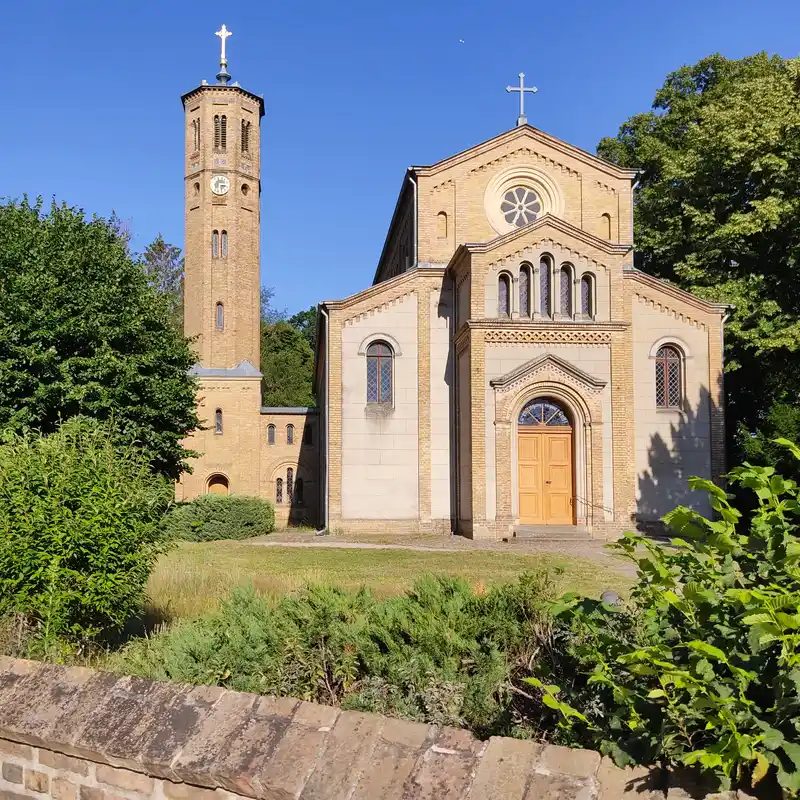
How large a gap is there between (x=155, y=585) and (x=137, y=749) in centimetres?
625

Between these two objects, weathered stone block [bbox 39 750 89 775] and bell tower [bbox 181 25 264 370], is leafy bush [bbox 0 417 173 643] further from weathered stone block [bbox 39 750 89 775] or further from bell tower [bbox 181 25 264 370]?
bell tower [bbox 181 25 264 370]

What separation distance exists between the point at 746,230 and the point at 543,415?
8.76m

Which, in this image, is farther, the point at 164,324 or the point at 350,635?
the point at 164,324

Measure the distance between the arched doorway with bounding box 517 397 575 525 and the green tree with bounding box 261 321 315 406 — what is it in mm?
33584

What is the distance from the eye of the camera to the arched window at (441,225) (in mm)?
25359

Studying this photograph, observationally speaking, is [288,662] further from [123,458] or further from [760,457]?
[760,457]

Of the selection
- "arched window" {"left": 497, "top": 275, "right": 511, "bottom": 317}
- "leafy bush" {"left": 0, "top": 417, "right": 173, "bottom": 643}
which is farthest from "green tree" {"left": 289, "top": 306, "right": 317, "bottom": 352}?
"leafy bush" {"left": 0, "top": 417, "right": 173, "bottom": 643}

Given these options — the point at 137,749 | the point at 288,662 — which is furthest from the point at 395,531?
the point at 137,749

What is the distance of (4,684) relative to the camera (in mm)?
4562

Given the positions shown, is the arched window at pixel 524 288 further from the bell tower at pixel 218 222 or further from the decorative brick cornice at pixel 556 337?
the bell tower at pixel 218 222

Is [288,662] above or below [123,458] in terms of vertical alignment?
below

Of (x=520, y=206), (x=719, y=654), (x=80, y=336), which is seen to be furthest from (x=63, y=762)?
(x=520, y=206)

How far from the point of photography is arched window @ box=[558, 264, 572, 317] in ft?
75.6

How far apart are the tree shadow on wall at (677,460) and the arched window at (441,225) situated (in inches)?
347
